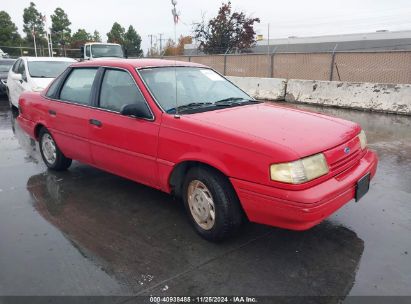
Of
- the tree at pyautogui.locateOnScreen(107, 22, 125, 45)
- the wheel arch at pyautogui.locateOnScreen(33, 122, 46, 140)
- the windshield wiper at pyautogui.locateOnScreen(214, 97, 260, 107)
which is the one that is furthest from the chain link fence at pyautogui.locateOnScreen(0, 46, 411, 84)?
the tree at pyautogui.locateOnScreen(107, 22, 125, 45)

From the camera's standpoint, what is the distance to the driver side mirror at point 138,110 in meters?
3.80

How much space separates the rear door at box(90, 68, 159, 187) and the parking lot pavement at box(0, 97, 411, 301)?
48 centimetres

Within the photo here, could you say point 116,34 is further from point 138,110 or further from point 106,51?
point 138,110

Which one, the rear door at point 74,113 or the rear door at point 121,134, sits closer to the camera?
the rear door at point 121,134

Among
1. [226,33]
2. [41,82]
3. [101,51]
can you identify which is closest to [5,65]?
[101,51]

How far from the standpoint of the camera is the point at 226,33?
118 feet

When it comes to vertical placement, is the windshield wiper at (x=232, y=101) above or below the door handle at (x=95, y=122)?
above

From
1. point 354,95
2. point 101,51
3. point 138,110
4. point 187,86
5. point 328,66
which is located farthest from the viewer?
point 101,51

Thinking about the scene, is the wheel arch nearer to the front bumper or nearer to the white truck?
the front bumper

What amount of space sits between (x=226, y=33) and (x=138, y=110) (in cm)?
3414

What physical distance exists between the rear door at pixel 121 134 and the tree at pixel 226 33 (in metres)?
32.7

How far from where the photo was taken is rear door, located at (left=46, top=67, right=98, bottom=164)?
182 inches

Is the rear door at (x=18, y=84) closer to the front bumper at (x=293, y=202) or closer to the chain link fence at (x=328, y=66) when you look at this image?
the front bumper at (x=293, y=202)

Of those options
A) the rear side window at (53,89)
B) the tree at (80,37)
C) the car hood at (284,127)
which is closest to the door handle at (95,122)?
the rear side window at (53,89)
